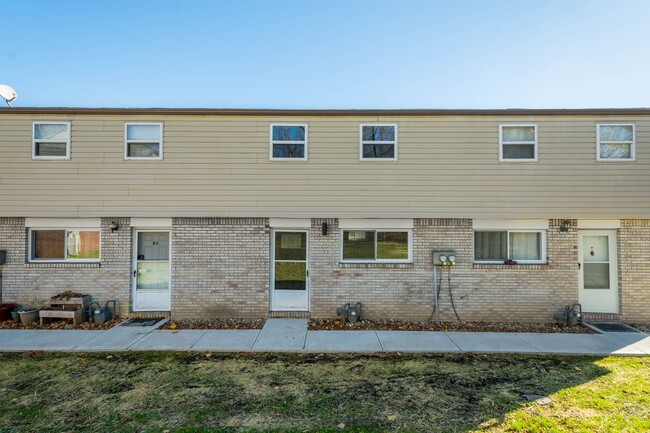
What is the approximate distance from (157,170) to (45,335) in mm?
4450

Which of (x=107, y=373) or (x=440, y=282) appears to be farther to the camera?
(x=440, y=282)

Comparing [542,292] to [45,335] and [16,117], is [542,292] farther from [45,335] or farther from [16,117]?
[16,117]

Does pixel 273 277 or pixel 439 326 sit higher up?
pixel 273 277

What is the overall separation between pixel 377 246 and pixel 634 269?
6685 millimetres

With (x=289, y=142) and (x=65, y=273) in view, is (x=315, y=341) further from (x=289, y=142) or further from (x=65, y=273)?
(x=65, y=273)

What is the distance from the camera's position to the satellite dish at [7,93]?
854cm

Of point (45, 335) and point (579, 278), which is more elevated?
point (579, 278)

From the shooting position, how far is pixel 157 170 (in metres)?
7.97

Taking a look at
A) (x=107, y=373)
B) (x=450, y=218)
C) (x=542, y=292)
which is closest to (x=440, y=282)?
(x=450, y=218)

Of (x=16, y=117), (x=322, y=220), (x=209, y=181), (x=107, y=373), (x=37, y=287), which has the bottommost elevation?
(x=107, y=373)

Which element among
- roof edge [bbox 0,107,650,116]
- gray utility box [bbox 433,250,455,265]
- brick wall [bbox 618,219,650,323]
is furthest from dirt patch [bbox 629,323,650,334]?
roof edge [bbox 0,107,650,116]

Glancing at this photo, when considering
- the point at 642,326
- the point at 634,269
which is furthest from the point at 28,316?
the point at 634,269

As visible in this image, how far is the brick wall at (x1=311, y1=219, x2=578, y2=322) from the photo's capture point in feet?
25.8

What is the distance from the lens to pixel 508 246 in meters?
8.12
